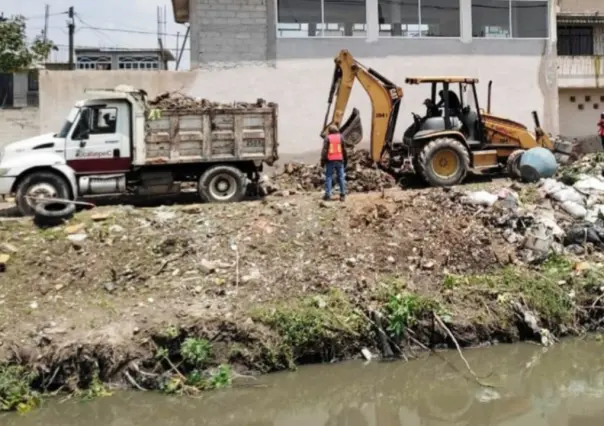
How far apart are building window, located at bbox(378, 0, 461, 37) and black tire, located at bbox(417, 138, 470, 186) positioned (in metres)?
5.07

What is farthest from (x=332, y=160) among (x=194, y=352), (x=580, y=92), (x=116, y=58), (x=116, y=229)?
(x=116, y=58)

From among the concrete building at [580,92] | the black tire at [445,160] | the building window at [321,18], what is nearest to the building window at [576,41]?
the concrete building at [580,92]

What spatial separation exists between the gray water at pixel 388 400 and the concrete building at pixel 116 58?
2962 cm

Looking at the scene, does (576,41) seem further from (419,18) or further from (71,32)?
(71,32)

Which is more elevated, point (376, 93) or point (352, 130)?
point (376, 93)

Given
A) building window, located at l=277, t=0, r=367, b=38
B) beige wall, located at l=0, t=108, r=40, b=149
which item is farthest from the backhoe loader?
beige wall, located at l=0, t=108, r=40, b=149

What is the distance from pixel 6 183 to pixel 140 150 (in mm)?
2277

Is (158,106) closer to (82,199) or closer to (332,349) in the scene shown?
(82,199)

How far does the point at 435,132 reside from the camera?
13797 mm

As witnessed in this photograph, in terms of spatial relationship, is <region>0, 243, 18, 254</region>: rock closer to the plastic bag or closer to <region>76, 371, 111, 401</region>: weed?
<region>76, 371, 111, 401</region>: weed

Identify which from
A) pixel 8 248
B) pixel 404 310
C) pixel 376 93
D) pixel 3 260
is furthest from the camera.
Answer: pixel 376 93

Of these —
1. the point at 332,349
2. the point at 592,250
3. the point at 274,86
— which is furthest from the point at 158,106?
the point at 592,250

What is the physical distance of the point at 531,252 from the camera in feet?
34.4

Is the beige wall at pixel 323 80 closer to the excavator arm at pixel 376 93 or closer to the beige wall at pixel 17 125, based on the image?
the beige wall at pixel 17 125
